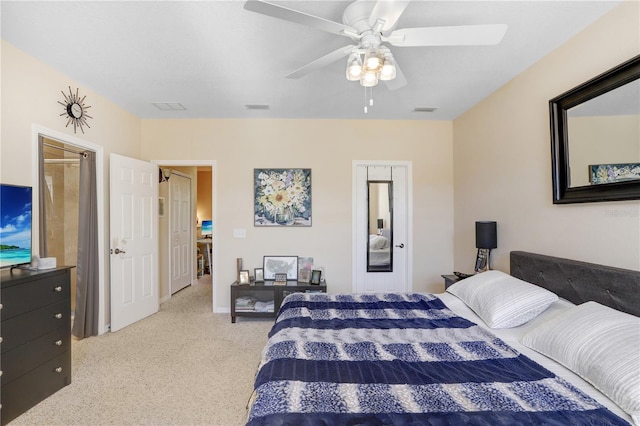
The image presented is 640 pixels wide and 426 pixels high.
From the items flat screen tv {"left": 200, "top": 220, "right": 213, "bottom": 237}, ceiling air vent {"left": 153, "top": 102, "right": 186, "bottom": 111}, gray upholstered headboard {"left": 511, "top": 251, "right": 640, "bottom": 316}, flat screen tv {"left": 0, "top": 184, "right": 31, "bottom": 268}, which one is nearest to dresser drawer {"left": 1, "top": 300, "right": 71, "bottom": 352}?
flat screen tv {"left": 0, "top": 184, "right": 31, "bottom": 268}

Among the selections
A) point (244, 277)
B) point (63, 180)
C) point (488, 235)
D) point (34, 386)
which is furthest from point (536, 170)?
point (63, 180)

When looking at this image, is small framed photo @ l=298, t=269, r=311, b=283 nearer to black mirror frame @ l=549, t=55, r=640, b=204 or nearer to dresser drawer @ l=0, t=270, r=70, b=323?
dresser drawer @ l=0, t=270, r=70, b=323

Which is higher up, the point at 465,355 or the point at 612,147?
the point at 612,147

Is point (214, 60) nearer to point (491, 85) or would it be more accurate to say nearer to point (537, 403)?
point (491, 85)

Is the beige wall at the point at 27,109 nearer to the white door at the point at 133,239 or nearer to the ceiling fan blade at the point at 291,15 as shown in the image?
the white door at the point at 133,239

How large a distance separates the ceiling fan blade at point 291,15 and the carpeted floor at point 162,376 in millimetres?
2434

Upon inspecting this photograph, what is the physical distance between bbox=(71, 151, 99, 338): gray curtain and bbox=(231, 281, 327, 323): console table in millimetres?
1510

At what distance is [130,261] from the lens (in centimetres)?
362

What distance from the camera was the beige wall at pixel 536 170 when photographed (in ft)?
6.14

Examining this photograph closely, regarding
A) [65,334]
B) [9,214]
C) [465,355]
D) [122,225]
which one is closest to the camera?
[465,355]

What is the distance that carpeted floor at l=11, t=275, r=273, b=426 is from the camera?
6.56 ft

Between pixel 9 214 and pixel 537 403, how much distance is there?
3263mm

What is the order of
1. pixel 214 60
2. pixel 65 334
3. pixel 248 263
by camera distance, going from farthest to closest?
pixel 248 263, pixel 214 60, pixel 65 334

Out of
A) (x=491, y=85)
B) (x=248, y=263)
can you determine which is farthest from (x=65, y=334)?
(x=491, y=85)
